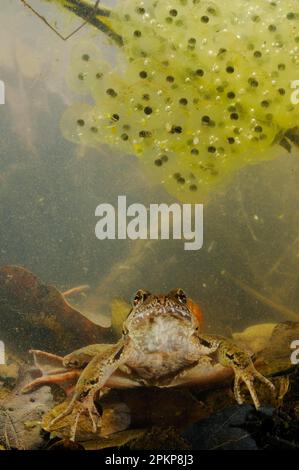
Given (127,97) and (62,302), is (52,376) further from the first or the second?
(127,97)

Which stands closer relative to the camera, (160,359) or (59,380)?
(160,359)

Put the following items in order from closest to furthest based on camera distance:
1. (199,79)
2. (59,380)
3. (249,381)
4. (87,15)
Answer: (249,381) < (59,380) < (199,79) < (87,15)

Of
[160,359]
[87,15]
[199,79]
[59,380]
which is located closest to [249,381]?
[160,359]

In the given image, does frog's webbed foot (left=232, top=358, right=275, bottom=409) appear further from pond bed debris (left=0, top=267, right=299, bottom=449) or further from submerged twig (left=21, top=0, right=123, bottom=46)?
submerged twig (left=21, top=0, right=123, bottom=46)

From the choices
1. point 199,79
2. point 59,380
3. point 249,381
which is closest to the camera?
point 249,381

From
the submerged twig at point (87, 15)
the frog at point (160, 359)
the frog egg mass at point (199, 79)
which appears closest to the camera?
the frog at point (160, 359)

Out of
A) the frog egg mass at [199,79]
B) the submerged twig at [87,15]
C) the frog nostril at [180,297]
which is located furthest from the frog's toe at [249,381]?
the submerged twig at [87,15]

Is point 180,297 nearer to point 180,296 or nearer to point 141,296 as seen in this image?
point 180,296

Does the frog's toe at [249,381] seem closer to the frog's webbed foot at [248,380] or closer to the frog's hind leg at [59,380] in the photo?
the frog's webbed foot at [248,380]
